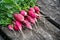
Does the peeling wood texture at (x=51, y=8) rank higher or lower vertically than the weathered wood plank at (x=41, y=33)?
higher

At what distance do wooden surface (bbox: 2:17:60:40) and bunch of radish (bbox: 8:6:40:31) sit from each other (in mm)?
48

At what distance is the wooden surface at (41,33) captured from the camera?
2.03 meters

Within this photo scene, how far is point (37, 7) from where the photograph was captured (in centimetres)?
230

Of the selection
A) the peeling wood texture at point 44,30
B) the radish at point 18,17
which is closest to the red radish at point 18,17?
the radish at point 18,17

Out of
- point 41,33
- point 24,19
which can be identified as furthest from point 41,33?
point 24,19

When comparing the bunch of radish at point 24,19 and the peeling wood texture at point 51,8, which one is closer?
the bunch of radish at point 24,19

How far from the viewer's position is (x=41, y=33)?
212cm

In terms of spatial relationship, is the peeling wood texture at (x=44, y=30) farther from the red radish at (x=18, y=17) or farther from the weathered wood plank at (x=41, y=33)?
the red radish at (x=18, y=17)

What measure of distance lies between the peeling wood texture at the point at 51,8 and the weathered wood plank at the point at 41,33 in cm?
13

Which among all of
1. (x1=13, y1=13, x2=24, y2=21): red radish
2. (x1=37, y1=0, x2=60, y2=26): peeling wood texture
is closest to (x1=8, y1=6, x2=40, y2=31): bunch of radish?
(x1=13, y1=13, x2=24, y2=21): red radish

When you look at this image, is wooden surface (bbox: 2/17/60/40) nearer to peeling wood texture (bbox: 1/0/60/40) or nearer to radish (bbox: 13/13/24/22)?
peeling wood texture (bbox: 1/0/60/40)

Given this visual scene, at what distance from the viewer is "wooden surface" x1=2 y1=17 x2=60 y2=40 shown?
6.65 feet

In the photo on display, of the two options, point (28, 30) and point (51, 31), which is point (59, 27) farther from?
point (28, 30)

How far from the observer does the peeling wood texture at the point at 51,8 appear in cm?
235
